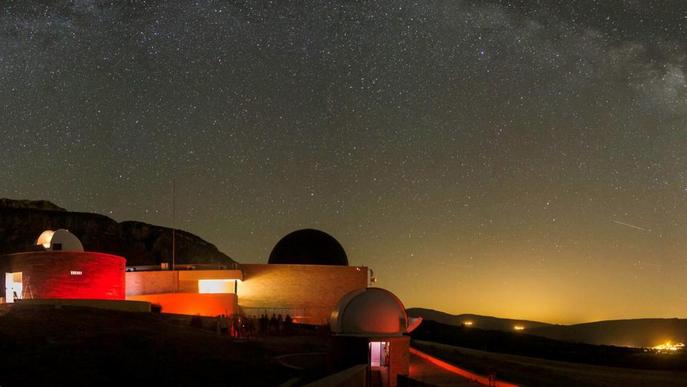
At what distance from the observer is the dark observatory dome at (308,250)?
43.2 meters

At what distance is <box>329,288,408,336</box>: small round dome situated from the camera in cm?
2125

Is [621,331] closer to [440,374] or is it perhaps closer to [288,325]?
[288,325]

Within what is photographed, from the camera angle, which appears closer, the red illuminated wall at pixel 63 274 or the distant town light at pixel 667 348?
the red illuminated wall at pixel 63 274

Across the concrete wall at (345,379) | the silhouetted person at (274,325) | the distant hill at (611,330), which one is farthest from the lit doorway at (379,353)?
the distant hill at (611,330)

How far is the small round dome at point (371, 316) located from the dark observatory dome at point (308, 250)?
21.3m

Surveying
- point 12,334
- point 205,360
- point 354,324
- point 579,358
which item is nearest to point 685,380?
point 579,358

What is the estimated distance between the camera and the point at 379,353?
→ 2144 centimetres

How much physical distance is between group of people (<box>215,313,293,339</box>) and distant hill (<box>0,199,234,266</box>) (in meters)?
67.0

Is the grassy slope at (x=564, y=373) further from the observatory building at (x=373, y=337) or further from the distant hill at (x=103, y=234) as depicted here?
the distant hill at (x=103, y=234)

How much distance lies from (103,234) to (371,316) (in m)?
95.6

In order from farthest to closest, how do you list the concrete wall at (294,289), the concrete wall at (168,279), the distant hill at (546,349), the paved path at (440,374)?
the concrete wall at (294,289)
the concrete wall at (168,279)
the distant hill at (546,349)
the paved path at (440,374)

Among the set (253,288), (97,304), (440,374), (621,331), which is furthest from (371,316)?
(621,331)

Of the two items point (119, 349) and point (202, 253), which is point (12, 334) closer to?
point (119, 349)

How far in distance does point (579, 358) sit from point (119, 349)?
86.5 ft
